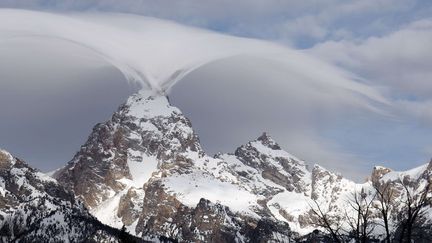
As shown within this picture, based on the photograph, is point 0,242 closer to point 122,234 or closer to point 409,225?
point 122,234

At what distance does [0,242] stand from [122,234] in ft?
141

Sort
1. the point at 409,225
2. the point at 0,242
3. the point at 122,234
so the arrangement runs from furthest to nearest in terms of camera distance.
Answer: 1. the point at 0,242
2. the point at 122,234
3. the point at 409,225

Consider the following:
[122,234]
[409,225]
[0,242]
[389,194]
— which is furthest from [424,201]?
[0,242]

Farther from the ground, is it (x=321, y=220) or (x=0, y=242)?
(x=0, y=242)

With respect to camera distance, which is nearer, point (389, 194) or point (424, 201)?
point (424, 201)

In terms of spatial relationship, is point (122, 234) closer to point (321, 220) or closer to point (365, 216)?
point (321, 220)

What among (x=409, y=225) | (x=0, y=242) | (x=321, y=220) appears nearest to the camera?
(x=409, y=225)

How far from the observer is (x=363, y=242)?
4700 centimetres

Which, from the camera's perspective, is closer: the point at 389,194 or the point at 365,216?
the point at 365,216

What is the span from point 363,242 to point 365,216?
2.16 m

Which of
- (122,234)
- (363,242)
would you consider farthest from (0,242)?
(363,242)

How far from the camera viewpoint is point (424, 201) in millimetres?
48125

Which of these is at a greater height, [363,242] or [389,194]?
[389,194]

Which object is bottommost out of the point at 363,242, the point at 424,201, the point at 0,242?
the point at 363,242
